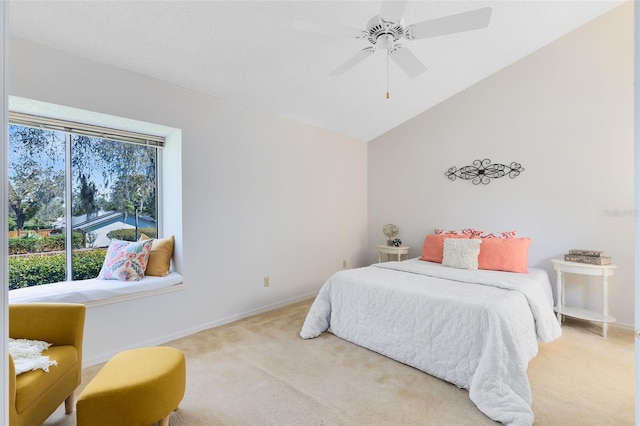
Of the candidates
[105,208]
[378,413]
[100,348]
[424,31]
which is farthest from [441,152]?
[100,348]

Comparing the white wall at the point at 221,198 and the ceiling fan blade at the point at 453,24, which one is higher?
the ceiling fan blade at the point at 453,24

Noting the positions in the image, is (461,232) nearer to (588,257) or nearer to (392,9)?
(588,257)

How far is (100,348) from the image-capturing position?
228 cm

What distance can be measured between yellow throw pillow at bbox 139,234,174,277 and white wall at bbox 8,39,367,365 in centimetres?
12

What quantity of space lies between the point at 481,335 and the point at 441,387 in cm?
44

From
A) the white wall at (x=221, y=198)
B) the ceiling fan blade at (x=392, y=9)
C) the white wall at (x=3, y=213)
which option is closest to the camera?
the white wall at (x=3, y=213)

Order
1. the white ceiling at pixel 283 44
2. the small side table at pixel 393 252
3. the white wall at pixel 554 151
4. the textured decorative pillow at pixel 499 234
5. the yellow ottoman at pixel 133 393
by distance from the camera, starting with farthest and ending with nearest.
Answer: the small side table at pixel 393 252 < the textured decorative pillow at pixel 499 234 < the white wall at pixel 554 151 < the white ceiling at pixel 283 44 < the yellow ottoman at pixel 133 393

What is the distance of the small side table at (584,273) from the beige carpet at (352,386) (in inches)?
6.8

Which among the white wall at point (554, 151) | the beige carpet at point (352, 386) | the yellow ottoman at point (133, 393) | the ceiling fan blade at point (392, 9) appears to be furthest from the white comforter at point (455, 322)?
the ceiling fan blade at point (392, 9)

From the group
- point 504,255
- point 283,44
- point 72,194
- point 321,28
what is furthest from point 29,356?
point 504,255

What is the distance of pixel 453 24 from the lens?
5.86 feet

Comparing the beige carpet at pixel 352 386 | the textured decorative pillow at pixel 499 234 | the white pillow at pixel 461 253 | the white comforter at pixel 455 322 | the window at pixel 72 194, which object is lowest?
the beige carpet at pixel 352 386

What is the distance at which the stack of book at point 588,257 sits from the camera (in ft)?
9.02

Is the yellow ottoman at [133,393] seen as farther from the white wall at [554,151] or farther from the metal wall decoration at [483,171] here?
the metal wall decoration at [483,171]
